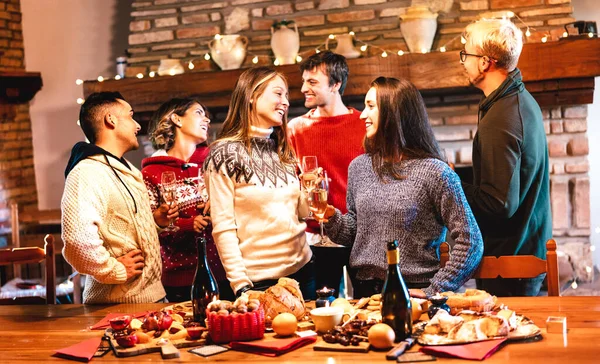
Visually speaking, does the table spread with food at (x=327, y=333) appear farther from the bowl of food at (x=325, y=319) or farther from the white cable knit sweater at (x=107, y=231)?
the white cable knit sweater at (x=107, y=231)

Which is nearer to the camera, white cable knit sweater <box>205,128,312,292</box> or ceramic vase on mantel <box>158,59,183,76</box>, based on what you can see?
white cable knit sweater <box>205,128,312,292</box>

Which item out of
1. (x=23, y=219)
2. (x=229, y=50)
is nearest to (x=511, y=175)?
(x=229, y=50)

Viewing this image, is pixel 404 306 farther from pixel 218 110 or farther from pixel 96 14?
pixel 96 14

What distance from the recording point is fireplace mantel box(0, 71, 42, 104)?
233 inches

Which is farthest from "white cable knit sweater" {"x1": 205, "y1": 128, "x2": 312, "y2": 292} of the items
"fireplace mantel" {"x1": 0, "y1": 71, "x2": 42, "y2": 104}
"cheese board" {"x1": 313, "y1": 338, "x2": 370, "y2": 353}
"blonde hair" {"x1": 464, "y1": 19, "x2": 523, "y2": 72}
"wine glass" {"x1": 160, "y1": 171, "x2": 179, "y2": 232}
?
"fireplace mantel" {"x1": 0, "y1": 71, "x2": 42, "y2": 104}

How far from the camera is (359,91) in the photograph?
496cm

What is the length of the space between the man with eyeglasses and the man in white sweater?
1095 mm

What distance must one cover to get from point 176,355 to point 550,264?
1.20 metres

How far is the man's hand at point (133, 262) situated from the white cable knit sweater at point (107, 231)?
23 millimetres

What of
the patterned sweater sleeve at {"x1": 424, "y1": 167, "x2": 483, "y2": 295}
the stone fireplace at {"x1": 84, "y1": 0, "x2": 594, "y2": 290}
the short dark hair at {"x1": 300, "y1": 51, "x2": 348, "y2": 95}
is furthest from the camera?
the stone fireplace at {"x1": 84, "y1": 0, "x2": 594, "y2": 290}

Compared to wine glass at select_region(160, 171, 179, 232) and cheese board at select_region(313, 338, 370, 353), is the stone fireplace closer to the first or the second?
wine glass at select_region(160, 171, 179, 232)

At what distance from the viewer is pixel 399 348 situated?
177cm

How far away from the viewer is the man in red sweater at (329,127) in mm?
3293

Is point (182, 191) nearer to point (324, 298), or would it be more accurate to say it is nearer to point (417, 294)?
point (324, 298)
